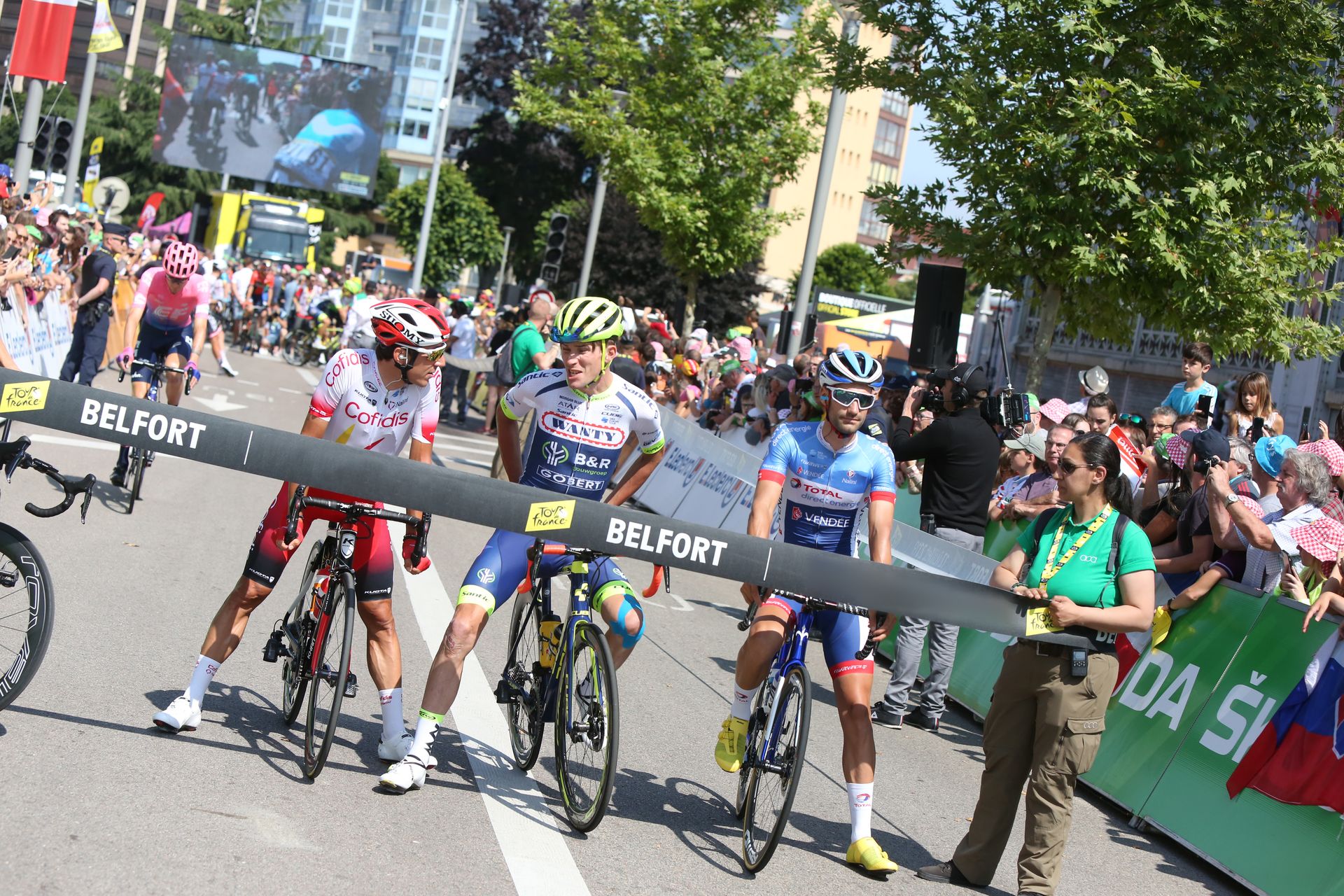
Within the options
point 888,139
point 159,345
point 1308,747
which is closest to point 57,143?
point 159,345

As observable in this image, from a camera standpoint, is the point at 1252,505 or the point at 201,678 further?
the point at 1252,505

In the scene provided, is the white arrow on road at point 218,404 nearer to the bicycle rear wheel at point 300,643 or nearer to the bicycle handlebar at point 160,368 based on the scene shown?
the bicycle handlebar at point 160,368

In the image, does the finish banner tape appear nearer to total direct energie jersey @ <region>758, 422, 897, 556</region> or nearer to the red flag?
total direct energie jersey @ <region>758, 422, 897, 556</region>

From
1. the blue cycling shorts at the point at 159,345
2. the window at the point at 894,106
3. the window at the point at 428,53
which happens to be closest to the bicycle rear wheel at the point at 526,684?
the blue cycling shorts at the point at 159,345

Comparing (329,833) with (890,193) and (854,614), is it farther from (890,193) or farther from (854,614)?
(890,193)

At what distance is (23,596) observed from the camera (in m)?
5.73

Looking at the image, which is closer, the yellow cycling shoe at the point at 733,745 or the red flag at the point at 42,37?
the yellow cycling shoe at the point at 733,745

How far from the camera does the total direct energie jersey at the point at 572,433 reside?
6168 mm

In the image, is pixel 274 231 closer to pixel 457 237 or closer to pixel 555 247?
pixel 555 247

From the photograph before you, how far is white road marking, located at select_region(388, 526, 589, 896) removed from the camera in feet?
16.6

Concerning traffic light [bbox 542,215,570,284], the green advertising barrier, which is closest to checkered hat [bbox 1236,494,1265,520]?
the green advertising barrier

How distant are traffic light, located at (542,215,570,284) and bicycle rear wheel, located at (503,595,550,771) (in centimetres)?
2112

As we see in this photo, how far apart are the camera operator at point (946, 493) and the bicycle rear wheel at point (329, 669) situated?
4055 millimetres

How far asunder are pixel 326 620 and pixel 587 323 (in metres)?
1.60
